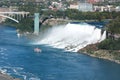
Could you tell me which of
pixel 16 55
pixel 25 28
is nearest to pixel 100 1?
pixel 25 28

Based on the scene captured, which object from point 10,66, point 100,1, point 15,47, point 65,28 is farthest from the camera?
point 100,1

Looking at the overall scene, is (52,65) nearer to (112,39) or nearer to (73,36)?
(112,39)

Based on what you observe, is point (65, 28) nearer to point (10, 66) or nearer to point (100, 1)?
point (10, 66)

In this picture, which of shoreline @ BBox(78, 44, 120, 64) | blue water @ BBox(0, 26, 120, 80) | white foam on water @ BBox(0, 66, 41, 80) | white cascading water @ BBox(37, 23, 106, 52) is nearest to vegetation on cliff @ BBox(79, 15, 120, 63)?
shoreline @ BBox(78, 44, 120, 64)

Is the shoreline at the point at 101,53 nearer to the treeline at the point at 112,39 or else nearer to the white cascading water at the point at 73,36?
the treeline at the point at 112,39

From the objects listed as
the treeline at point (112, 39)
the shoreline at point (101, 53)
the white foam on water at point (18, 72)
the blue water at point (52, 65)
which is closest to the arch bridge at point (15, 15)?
the treeline at point (112, 39)
